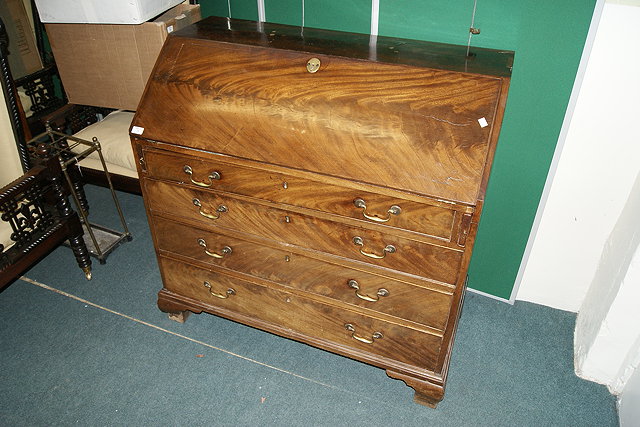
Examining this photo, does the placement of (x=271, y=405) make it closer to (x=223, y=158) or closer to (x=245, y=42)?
(x=223, y=158)

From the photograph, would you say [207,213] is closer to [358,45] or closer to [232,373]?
[232,373]

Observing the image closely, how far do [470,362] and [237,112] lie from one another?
1539 mm

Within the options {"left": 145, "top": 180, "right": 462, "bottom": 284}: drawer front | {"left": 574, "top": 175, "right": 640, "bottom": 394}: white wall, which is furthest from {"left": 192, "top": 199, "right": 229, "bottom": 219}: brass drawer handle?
{"left": 574, "top": 175, "right": 640, "bottom": 394}: white wall

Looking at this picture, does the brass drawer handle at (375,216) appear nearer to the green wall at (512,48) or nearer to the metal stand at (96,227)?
the green wall at (512,48)

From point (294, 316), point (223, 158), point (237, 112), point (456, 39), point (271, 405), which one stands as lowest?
point (271, 405)

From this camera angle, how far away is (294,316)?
81.8 inches

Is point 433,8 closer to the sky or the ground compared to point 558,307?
closer to the sky

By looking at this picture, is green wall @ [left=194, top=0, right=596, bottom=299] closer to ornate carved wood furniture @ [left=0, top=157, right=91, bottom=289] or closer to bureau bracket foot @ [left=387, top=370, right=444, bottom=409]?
bureau bracket foot @ [left=387, top=370, right=444, bottom=409]

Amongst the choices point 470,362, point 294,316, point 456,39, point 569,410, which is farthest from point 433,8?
point 569,410

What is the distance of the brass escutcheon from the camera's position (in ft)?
5.55

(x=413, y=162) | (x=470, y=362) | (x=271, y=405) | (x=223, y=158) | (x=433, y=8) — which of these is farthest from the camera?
(x=470, y=362)

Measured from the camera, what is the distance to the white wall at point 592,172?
5.68 ft

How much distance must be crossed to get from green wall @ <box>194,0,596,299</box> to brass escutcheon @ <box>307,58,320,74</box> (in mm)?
515

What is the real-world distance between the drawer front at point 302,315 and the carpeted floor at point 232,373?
0.67 feet
